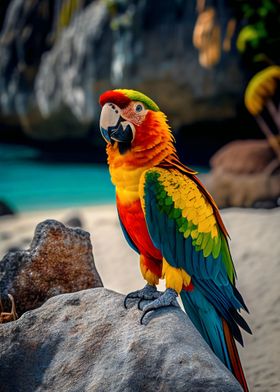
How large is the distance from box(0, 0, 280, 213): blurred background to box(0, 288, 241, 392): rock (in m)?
3.33

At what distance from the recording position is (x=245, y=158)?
480 centimetres

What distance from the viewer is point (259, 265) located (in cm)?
309

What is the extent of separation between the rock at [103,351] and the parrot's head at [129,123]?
16.5 inches

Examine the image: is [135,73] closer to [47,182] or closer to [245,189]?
[47,182]

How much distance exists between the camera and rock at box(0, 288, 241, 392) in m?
1.47

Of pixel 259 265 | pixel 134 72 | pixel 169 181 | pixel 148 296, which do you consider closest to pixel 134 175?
pixel 169 181

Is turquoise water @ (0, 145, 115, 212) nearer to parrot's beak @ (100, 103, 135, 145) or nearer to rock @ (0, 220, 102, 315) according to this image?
rock @ (0, 220, 102, 315)

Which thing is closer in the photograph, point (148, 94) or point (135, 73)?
point (135, 73)

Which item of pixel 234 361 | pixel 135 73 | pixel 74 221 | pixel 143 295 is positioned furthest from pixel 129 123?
pixel 135 73

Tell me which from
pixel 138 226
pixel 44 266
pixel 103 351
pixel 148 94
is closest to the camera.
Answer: pixel 103 351

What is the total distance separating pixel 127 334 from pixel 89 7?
18.4 feet

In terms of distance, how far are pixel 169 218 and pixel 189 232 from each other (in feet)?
0.23

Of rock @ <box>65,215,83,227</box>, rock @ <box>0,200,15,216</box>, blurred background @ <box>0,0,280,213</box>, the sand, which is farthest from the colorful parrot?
rock @ <box>0,200,15,216</box>

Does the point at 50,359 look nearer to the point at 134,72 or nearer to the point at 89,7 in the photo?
the point at 134,72
